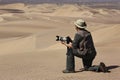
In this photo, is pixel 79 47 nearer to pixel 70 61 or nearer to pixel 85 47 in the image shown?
pixel 85 47

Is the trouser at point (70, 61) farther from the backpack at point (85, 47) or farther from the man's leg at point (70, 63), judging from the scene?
the backpack at point (85, 47)

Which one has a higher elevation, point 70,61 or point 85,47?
point 85,47

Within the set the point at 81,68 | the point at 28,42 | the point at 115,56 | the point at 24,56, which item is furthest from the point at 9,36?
the point at 81,68

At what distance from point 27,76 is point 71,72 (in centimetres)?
94

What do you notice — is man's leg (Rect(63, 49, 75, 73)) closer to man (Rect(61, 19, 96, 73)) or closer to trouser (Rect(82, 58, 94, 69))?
man (Rect(61, 19, 96, 73))

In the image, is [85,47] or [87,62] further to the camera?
[87,62]

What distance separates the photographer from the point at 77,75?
26.9 ft

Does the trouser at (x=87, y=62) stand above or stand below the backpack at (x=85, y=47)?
below

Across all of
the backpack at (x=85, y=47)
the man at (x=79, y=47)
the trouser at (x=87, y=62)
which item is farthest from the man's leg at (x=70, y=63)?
the trouser at (x=87, y=62)

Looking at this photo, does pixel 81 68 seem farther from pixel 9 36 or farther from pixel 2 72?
pixel 9 36

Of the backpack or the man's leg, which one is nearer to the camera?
the backpack

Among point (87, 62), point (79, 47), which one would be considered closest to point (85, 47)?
point (79, 47)

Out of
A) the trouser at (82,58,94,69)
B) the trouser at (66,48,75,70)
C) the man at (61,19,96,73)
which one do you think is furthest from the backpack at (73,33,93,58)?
the trouser at (82,58,94,69)

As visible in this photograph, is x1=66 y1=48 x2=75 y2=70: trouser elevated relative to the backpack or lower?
lower
